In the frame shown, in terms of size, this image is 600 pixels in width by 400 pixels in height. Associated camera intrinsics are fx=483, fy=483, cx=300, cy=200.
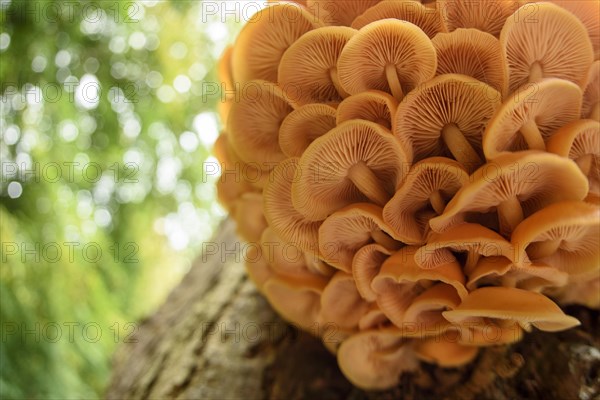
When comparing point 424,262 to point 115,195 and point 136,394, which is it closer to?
point 136,394

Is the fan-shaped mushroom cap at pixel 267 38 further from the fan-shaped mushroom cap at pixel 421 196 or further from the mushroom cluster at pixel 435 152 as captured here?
the fan-shaped mushroom cap at pixel 421 196

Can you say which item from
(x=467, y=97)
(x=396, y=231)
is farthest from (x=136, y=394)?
(x=467, y=97)

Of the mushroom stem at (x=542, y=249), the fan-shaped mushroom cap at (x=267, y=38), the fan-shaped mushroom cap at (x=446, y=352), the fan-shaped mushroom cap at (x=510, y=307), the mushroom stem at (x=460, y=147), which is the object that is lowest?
the fan-shaped mushroom cap at (x=446, y=352)

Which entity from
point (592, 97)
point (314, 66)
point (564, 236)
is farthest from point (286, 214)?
point (592, 97)

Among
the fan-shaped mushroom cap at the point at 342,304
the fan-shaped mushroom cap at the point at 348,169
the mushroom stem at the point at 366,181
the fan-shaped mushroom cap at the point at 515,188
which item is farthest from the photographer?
the fan-shaped mushroom cap at the point at 342,304

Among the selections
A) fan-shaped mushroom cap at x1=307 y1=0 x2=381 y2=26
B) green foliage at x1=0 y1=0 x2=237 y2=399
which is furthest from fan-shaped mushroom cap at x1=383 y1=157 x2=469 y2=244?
green foliage at x1=0 y1=0 x2=237 y2=399

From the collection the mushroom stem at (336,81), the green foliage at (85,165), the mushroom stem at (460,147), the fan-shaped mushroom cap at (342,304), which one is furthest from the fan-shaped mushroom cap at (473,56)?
the green foliage at (85,165)

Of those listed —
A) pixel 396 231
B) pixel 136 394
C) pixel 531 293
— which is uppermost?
pixel 396 231
